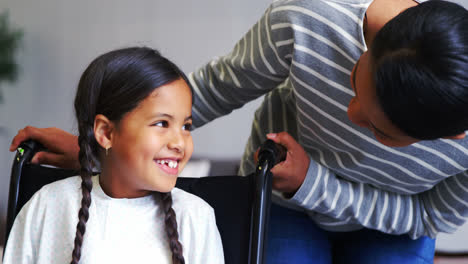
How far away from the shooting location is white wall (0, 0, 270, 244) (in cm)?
203

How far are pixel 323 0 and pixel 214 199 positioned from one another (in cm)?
46

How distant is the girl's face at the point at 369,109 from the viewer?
30.4 inches

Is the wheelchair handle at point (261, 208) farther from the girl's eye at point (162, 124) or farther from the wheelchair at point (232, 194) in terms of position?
A: the girl's eye at point (162, 124)

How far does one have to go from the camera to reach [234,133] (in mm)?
2105

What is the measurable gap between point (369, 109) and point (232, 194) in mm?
331

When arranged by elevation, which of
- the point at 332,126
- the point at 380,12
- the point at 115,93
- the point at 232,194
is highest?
the point at 380,12

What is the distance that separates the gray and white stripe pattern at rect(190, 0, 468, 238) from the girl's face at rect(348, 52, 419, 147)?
0.39ft

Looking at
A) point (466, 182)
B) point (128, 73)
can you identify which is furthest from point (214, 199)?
point (466, 182)

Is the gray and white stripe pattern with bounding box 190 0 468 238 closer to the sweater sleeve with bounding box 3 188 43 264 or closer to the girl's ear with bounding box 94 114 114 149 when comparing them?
the girl's ear with bounding box 94 114 114 149

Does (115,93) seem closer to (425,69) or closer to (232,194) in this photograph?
(232,194)

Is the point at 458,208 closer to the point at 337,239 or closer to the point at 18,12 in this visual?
the point at 337,239

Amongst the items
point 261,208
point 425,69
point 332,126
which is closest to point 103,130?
point 261,208

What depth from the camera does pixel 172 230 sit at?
35.7 inches

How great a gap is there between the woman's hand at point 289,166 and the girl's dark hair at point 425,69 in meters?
0.30
